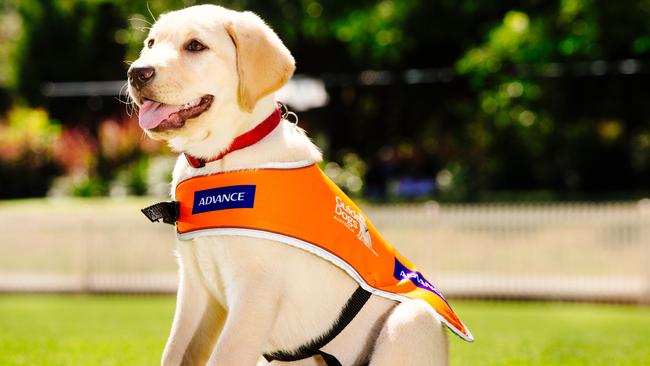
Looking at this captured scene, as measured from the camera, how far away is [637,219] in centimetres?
1048

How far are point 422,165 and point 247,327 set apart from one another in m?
18.7

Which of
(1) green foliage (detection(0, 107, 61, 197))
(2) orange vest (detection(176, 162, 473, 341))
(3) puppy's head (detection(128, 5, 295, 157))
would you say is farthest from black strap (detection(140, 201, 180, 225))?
(1) green foliage (detection(0, 107, 61, 197))

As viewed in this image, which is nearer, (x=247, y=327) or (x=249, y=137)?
A: (x=247, y=327)

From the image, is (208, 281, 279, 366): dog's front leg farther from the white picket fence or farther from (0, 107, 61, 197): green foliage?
(0, 107, 61, 197): green foliage

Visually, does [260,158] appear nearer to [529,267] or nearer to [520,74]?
[529,267]

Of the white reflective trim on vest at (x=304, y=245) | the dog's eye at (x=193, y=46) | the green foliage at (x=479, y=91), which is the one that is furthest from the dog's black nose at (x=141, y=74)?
the green foliage at (x=479, y=91)

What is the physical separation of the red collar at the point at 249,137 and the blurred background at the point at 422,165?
3003 millimetres

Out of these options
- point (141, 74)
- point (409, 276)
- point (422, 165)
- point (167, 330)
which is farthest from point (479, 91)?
point (141, 74)

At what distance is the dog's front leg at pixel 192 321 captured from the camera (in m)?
3.32

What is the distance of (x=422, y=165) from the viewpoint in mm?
21516

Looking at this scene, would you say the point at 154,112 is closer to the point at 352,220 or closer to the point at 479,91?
the point at 352,220

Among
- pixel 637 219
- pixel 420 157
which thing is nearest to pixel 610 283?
pixel 637 219

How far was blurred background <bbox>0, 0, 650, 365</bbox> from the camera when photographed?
937 centimetres

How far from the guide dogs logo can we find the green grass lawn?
270cm
